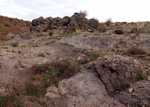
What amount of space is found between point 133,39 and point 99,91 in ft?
20.8

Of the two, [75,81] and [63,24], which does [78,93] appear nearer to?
[75,81]

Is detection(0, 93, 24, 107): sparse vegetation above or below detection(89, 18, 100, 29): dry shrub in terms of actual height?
below

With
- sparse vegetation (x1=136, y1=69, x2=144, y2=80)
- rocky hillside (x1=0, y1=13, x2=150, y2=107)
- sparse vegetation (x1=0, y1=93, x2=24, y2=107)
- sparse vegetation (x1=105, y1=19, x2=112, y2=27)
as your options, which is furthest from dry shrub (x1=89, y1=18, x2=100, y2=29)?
sparse vegetation (x1=0, y1=93, x2=24, y2=107)

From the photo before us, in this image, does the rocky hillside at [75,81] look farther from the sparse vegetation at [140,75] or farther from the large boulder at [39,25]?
the large boulder at [39,25]

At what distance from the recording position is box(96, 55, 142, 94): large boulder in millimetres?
4701

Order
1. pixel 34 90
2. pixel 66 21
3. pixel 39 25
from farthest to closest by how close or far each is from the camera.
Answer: pixel 39 25 < pixel 66 21 < pixel 34 90

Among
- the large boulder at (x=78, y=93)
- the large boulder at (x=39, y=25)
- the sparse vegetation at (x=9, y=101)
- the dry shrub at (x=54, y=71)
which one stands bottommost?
the large boulder at (x=78, y=93)

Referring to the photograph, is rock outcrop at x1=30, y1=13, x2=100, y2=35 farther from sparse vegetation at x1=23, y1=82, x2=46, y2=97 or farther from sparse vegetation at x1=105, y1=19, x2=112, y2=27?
sparse vegetation at x1=23, y1=82, x2=46, y2=97

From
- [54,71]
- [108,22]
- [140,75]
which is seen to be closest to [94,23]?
[108,22]

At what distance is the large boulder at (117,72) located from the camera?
4.70 metres

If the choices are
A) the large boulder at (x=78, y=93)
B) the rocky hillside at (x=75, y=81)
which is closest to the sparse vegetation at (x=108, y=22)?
the rocky hillside at (x=75, y=81)

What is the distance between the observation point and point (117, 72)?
497 centimetres

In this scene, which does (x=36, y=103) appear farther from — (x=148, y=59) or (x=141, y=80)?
(x=148, y=59)

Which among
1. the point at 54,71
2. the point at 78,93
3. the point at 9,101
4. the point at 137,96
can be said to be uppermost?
the point at 54,71
